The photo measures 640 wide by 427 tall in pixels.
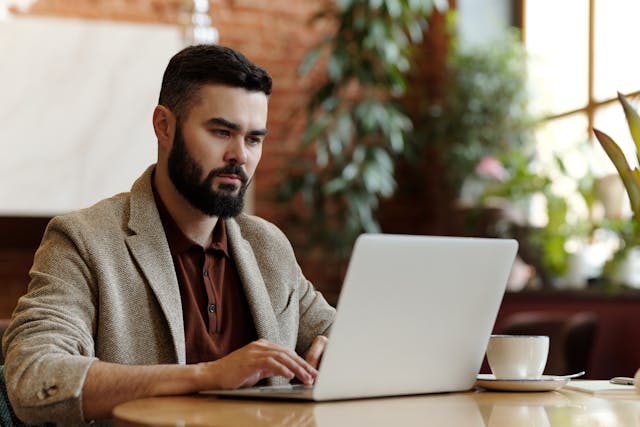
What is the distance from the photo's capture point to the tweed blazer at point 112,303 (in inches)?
64.6

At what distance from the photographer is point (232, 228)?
2.18 meters

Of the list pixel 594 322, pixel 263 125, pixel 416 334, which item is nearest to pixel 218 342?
pixel 263 125

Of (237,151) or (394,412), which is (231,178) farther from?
(394,412)

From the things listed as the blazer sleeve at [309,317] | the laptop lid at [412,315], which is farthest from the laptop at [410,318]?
the blazer sleeve at [309,317]

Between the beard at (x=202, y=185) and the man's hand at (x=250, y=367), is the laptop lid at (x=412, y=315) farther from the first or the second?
the beard at (x=202, y=185)

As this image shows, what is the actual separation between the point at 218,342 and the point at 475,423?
2.58 feet

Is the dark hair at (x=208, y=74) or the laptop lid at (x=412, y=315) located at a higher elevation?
the dark hair at (x=208, y=74)

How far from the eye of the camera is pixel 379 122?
591 centimetres

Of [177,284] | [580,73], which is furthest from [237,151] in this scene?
[580,73]

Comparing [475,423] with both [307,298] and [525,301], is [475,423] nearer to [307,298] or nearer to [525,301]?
[307,298]

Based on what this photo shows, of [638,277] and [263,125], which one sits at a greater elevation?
[263,125]

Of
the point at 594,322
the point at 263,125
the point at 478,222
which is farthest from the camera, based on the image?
the point at 478,222

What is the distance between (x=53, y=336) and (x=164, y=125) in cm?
57

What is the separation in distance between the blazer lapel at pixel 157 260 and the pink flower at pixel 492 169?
3730 mm
